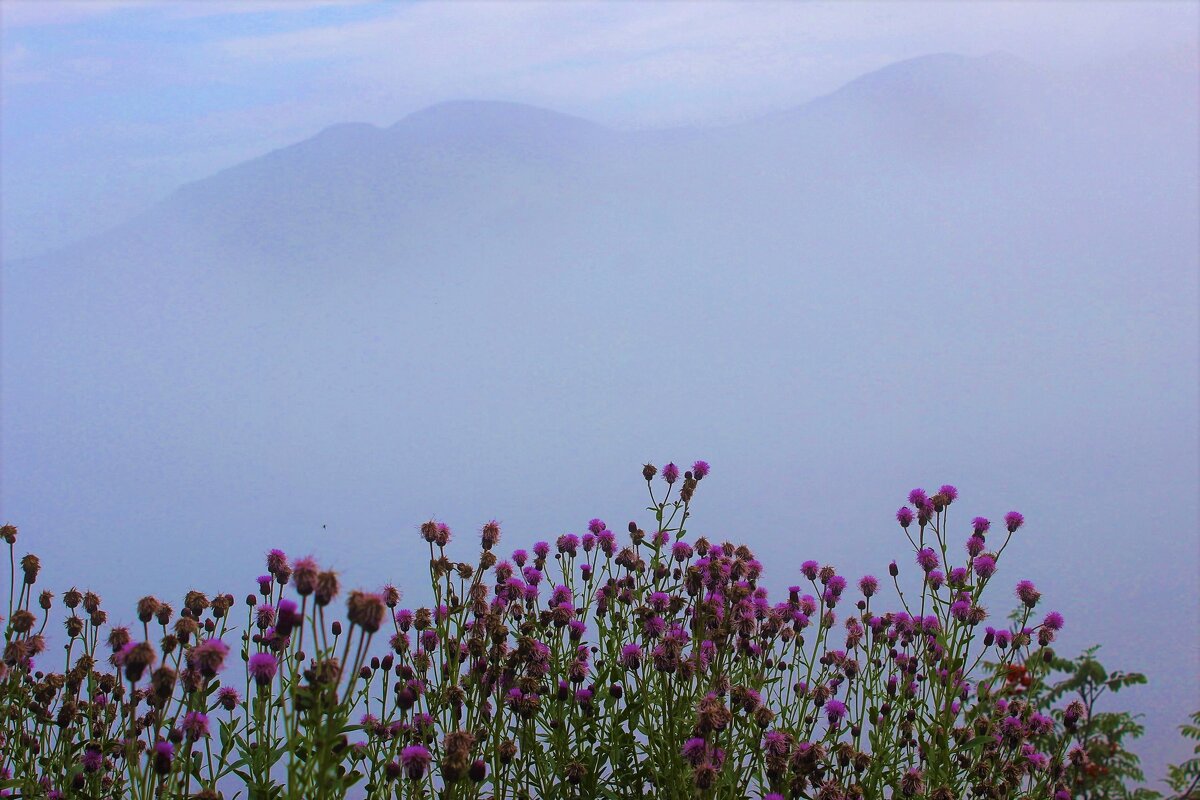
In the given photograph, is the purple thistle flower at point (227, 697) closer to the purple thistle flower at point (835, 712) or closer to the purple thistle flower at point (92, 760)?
the purple thistle flower at point (92, 760)

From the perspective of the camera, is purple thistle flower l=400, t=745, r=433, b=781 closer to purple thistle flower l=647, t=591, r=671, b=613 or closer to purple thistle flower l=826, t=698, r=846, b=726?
purple thistle flower l=647, t=591, r=671, b=613

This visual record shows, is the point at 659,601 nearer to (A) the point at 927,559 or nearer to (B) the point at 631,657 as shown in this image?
Result: (B) the point at 631,657

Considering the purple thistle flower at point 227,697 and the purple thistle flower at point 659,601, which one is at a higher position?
the purple thistle flower at point 659,601

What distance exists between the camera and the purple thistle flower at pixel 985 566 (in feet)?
7.81

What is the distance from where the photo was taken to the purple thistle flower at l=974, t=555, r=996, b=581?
2.38 meters

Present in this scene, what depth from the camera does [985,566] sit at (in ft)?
7.86

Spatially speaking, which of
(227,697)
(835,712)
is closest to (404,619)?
(227,697)

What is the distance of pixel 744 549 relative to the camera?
249 cm

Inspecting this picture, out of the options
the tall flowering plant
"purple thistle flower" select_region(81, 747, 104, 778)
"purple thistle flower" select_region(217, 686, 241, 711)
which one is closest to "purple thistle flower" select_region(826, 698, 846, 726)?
the tall flowering plant

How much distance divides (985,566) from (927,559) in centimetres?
14

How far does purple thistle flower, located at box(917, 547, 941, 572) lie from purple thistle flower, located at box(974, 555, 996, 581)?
11cm

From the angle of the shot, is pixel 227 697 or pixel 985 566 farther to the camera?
pixel 985 566

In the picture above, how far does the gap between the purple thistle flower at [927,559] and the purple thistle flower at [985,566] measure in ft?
0.35

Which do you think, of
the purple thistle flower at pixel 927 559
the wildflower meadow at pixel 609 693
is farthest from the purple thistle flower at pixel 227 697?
the purple thistle flower at pixel 927 559
